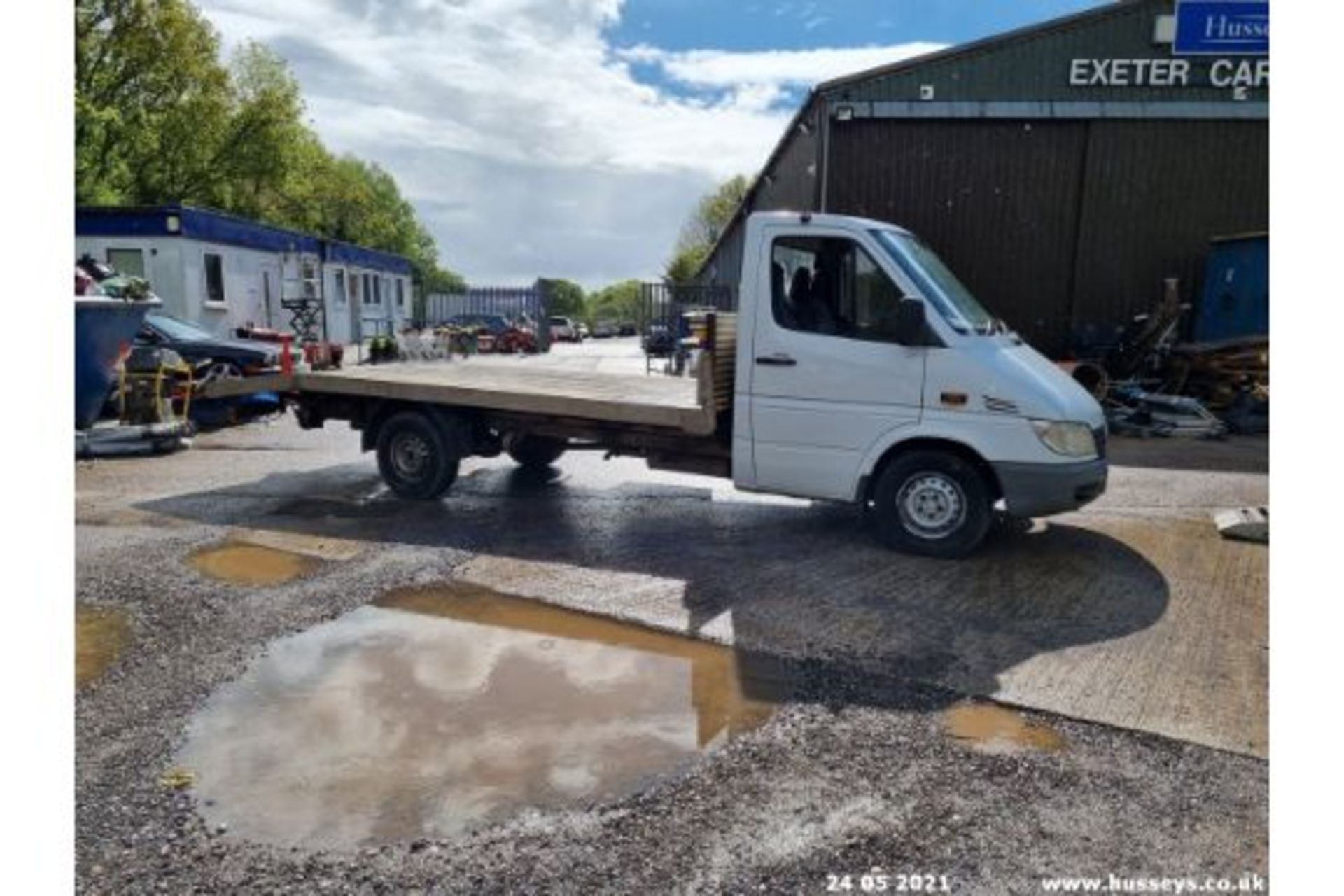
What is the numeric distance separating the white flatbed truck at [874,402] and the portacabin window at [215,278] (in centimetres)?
1821

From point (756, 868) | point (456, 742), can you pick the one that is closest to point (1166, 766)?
Answer: point (756, 868)

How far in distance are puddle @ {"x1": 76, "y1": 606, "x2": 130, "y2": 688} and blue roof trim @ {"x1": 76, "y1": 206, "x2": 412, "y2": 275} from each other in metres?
15.3

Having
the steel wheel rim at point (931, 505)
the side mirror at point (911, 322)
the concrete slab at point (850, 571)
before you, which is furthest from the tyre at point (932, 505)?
the side mirror at point (911, 322)

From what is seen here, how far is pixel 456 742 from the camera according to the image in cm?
387

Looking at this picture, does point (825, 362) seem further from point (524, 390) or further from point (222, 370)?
point (222, 370)

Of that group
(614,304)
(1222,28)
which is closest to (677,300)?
(1222,28)

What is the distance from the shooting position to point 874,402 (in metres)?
6.24

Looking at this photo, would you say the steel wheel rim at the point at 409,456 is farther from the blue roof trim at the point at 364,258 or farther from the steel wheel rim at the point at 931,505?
the blue roof trim at the point at 364,258

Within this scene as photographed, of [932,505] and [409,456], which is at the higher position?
[409,456]

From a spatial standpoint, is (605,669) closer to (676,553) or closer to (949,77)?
(676,553)

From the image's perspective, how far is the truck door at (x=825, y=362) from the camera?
20.3 feet

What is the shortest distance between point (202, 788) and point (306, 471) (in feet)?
21.7

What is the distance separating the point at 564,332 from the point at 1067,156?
125 ft

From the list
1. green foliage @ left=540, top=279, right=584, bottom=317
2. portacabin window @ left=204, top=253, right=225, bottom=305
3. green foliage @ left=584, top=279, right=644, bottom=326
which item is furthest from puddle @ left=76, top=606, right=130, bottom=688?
green foliage @ left=540, top=279, right=584, bottom=317
